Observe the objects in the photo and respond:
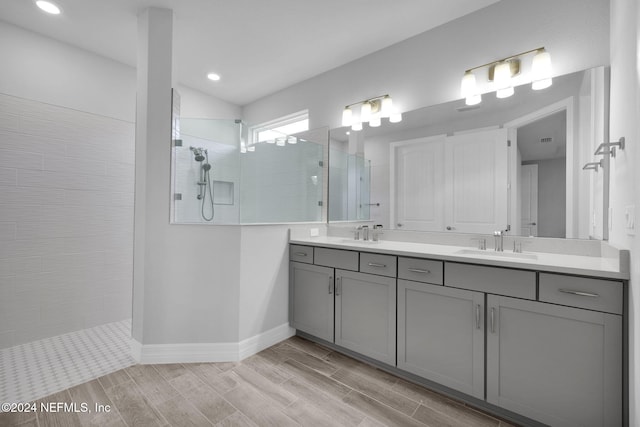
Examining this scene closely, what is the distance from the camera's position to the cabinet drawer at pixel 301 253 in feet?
8.32

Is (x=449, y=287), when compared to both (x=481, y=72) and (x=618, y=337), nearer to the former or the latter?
(x=618, y=337)

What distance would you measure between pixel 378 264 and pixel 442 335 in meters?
0.59

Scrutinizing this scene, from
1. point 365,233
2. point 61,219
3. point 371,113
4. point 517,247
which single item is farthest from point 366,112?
point 61,219

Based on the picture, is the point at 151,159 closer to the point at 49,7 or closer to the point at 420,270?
the point at 49,7

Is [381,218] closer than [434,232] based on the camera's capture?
No

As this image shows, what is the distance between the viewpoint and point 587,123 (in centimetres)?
180

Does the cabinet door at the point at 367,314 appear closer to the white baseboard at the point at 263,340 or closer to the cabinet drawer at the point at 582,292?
the white baseboard at the point at 263,340

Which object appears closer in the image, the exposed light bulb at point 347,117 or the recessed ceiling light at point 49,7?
the recessed ceiling light at point 49,7

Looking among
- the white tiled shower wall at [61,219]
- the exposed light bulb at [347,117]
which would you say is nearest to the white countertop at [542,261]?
the exposed light bulb at [347,117]

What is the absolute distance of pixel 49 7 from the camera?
2207mm

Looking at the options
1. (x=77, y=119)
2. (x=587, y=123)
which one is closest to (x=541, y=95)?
(x=587, y=123)

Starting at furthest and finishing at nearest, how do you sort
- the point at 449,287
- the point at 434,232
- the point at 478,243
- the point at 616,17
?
the point at 434,232 < the point at 478,243 < the point at 449,287 < the point at 616,17

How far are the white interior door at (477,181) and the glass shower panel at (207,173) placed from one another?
176 cm

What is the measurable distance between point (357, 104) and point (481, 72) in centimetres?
112
